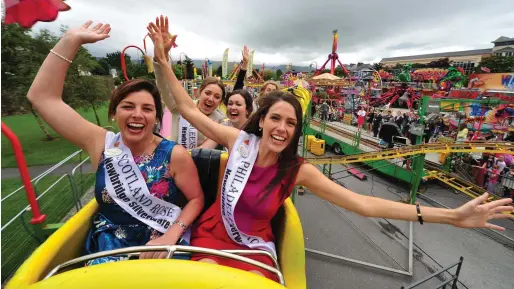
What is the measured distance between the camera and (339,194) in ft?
5.62

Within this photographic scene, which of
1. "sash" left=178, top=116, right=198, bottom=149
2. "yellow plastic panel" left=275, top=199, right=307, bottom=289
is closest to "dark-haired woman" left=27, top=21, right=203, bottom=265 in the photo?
"yellow plastic panel" left=275, top=199, right=307, bottom=289

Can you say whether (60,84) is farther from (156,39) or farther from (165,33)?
(165,33)

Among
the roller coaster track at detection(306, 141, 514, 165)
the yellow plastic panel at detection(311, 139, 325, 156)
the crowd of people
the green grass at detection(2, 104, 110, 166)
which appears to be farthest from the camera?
the yellow plastic panel at detection(311, 139, 325, 156)

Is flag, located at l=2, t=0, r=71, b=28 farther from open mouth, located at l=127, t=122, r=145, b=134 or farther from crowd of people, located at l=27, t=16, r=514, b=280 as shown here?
open mouth, located at l=127, t=122, r=145, b=134

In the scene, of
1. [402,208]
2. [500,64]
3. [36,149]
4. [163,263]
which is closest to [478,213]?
[402,208]

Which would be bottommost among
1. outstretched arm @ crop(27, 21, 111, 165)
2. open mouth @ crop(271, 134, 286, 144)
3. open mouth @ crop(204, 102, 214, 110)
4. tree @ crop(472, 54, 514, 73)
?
open mouth @ crop(271, 134, 286, 144)

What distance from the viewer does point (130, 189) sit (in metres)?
1.61

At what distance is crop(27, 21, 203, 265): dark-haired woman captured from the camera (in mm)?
1553

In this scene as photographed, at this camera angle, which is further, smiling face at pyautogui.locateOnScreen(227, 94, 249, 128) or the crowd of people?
smiling face at pyautogui.locateOnScreen(227, 94, 249, 128)

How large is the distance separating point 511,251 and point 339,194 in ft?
18.2

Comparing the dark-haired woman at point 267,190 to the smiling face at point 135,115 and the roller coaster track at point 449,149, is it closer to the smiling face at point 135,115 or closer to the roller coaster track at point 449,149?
the smiling face at point 135,115

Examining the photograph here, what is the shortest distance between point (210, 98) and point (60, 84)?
1440 mm

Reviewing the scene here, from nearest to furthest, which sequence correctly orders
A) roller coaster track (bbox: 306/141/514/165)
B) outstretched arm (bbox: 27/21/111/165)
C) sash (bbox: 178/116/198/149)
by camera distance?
1. outstretched arm (bbox: 27/21/111/165)
2. sash (bbox: 178/116/198/149)
3. roller coaster track (bbox: 306/141/514/165)

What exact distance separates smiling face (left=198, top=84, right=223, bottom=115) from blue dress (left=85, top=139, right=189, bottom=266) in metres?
1.19
